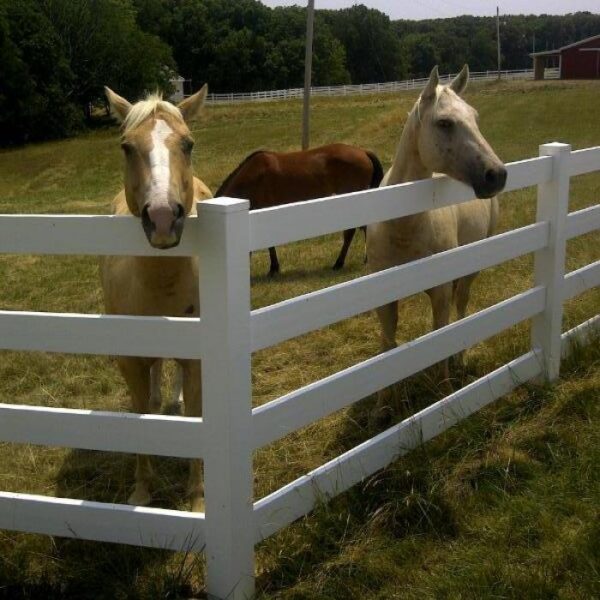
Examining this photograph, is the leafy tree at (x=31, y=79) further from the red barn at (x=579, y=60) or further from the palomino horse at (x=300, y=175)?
the red barn at (x=579, y=60)

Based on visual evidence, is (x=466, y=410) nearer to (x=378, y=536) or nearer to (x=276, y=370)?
(x=378, y=536)

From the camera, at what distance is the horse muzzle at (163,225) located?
2609 mm

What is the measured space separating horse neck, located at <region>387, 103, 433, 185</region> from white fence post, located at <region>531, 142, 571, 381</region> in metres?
0.72

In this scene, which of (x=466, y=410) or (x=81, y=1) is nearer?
(x=466, y=410)

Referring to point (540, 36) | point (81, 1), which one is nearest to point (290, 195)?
point (81, 1)

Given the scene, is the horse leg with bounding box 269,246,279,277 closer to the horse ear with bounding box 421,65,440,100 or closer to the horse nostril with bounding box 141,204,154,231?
the horse ear with bounding box 421,65,440,100

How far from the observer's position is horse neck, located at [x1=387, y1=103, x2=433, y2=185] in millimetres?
4508

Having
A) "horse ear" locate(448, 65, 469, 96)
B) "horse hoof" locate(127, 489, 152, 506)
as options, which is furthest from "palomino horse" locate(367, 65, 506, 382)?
"horse hoof" locate(127, 489, 152, 506)

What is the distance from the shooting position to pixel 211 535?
2809mm

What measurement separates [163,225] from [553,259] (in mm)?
2833

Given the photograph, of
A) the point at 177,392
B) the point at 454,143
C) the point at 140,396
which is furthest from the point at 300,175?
the point at 140,396

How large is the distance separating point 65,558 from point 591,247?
6.58 metres

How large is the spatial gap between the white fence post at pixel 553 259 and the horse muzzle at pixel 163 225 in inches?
107

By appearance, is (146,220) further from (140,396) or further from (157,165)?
(140,396)
